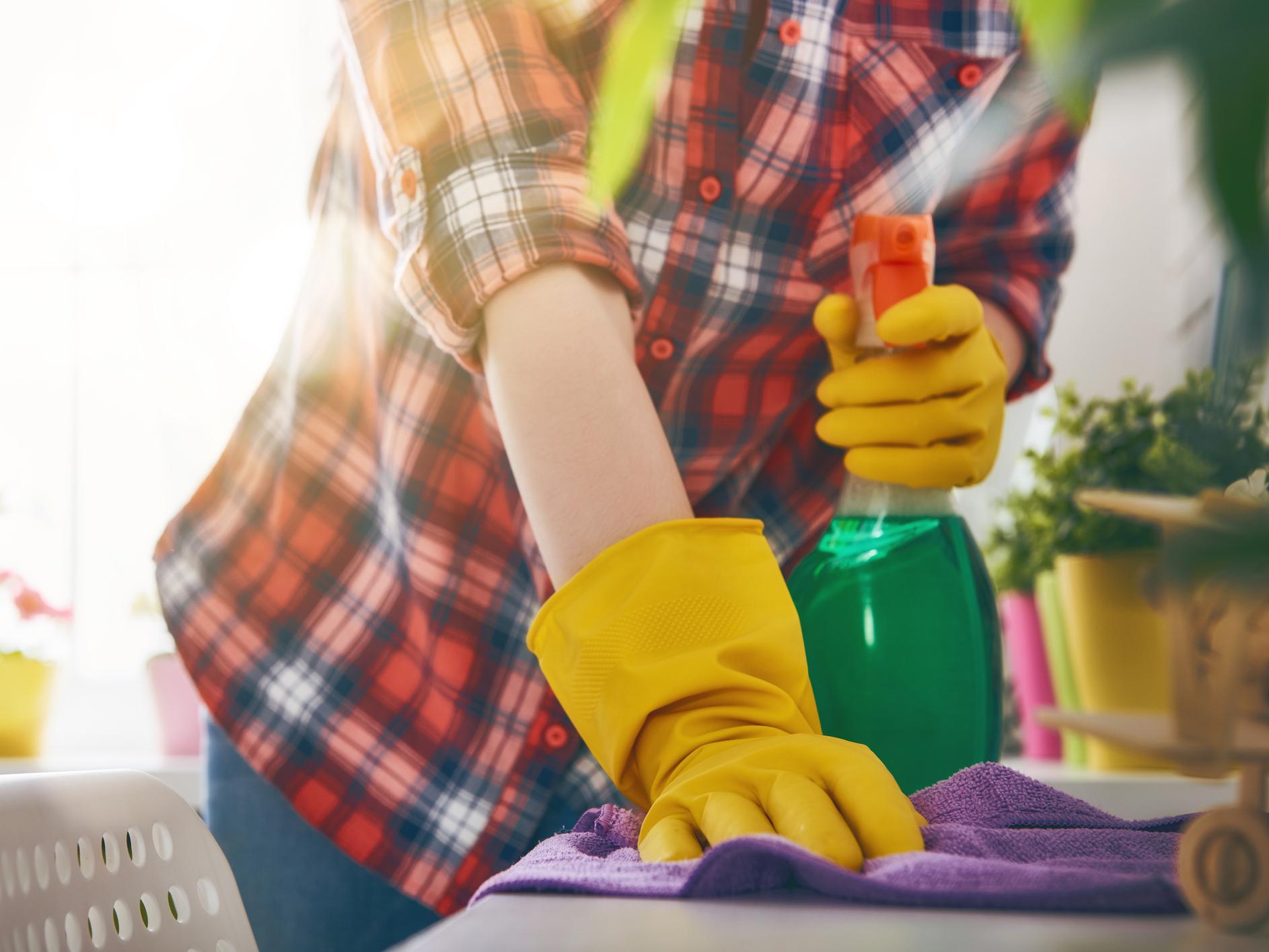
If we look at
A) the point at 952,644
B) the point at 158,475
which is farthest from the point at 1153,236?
the point at 158,475

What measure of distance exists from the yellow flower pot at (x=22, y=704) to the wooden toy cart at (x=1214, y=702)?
178 centimetres

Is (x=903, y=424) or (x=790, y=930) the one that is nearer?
(x=790, y=930)

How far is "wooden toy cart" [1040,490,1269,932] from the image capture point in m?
0.15

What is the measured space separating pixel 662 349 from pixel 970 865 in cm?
56

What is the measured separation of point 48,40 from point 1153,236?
183 cm

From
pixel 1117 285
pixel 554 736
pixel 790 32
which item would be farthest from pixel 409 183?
pixel 1117 285

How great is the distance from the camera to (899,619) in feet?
1.82

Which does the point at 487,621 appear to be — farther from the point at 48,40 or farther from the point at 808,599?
the point at 48,40

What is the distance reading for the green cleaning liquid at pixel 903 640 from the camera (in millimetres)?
545

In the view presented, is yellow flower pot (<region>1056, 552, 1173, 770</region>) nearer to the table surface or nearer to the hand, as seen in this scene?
the hand

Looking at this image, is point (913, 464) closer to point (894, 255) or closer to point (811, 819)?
point (894, 255)

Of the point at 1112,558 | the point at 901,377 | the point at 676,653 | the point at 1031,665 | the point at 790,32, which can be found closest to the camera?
the point at 676,653

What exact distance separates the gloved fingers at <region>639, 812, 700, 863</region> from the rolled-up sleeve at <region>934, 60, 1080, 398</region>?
584 mm

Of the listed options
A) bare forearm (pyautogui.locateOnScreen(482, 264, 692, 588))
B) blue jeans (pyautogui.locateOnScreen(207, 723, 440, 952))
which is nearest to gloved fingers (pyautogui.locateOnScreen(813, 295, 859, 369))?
bare forearm (pyautogui.locateOnScreen(482, 264, 692, 588))
